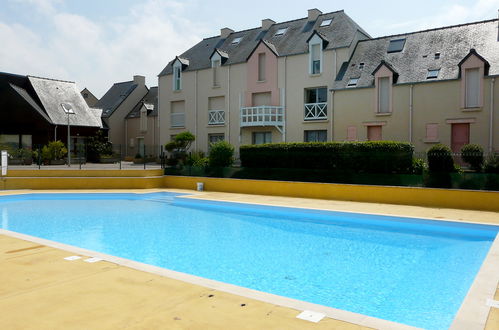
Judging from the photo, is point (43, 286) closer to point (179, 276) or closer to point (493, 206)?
point (179, 276)

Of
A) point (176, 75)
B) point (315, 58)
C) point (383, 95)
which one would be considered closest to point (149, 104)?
point (176, 75)

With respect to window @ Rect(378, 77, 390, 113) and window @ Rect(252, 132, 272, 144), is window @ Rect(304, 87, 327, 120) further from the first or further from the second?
window @ Rect(378, 77, 390, 113)

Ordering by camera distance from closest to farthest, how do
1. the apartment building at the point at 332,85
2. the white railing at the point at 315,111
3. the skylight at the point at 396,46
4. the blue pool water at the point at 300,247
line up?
the blue pool water at the point at 300,247 < the apartment building at the point at 332,85 < the skylight at the point at 396,46 < the white railing at the point at 315,111

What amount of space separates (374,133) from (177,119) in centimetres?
1652

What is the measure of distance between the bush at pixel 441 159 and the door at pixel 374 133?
298 inches

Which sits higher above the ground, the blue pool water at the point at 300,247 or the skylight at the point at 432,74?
the skylight at the point at 432,74

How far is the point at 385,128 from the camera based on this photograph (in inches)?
928

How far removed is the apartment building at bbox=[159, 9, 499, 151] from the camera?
851 inches

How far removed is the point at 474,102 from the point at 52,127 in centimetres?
2853

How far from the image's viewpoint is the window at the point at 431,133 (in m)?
22.1

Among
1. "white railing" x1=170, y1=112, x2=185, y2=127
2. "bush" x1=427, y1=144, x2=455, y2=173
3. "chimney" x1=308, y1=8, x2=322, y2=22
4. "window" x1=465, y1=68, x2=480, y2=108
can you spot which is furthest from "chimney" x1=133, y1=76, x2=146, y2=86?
"bush" x1=427, y1=144, x2=455, y2=173

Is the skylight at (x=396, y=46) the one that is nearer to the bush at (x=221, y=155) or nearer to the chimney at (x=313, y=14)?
the chimney at (x=313, y=14)

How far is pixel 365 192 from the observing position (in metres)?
16.1

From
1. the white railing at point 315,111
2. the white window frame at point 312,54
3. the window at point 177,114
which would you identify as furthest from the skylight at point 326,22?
the window at point 177,114
